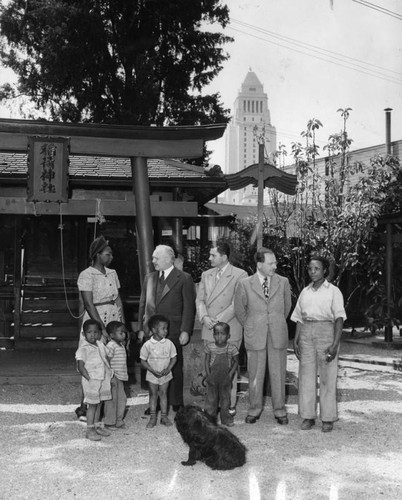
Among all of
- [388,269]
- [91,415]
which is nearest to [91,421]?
[91,415]

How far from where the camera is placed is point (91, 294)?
5.71 metres

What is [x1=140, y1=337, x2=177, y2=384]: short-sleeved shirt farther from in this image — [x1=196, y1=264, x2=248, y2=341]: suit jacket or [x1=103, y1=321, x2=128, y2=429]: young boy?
[x1=196, y1=264, x2=248, y2=341]: suit jacket

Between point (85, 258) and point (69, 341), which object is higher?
point (85, 258)

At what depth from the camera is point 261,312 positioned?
5.61 metres

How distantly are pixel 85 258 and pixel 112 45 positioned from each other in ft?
29.4

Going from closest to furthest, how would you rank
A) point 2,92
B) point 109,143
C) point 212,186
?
point 109,143 < point 212,186 < point 2,92

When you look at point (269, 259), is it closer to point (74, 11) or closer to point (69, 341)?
point (69, 341)

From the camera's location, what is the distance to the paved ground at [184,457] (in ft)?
12.3

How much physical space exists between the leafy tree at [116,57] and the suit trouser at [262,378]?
1153cm

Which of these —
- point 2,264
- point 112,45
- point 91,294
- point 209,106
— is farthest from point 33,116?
point 91,294

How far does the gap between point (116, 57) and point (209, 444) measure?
1478 centimetres

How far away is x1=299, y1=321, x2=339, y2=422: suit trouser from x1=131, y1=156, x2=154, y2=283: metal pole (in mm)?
2220

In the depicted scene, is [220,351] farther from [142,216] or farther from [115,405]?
[142,216]

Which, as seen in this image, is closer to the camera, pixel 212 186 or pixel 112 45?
pixel 212 186
